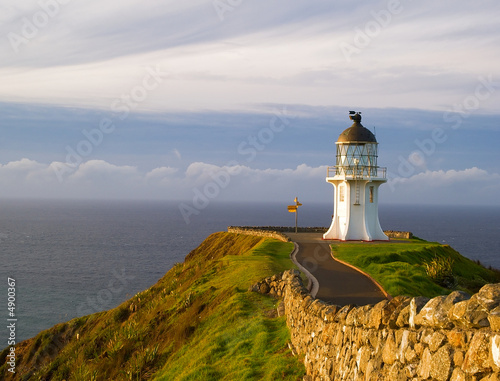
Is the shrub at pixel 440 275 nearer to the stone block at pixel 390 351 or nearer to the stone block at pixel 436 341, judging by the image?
the stone block at pixel 390 351

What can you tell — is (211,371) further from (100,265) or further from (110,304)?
(100,265)

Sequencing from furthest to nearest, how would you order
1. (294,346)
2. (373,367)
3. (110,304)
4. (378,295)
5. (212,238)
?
(212,238)
(110,304)
(378,295)
(294,346)
(373,367)

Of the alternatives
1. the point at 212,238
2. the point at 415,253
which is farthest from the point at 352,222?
the point at 212,238

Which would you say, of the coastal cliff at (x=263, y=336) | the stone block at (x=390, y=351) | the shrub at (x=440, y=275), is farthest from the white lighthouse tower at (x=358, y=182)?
the stone block at (x=390, y=351)

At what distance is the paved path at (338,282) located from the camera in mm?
16969

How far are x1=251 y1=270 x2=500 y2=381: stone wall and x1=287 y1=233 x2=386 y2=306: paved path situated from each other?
20.1 feet

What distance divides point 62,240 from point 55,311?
61.3m

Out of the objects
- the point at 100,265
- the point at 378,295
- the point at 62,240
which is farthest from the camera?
the point at 62,240

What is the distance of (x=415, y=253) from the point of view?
33.5m

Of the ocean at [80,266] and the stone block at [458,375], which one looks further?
the ocean at [80,266]

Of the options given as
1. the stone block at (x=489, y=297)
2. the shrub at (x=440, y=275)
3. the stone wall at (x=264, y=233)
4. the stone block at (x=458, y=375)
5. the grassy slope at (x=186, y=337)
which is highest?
the stone block at (x=489, y=297)
